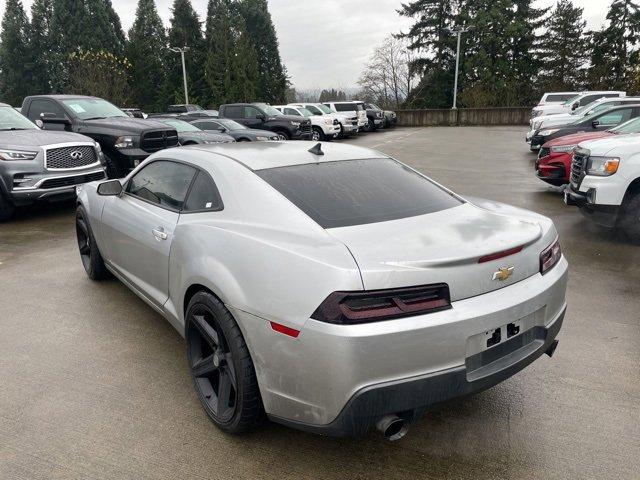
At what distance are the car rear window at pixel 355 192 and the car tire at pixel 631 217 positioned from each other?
3.75 meters

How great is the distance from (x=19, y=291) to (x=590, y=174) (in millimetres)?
6340

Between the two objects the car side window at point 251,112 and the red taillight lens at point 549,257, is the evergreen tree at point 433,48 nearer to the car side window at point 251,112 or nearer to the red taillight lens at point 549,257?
the car side window at point 251,112

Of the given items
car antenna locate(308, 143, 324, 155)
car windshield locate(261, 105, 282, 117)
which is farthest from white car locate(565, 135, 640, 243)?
car windshield locate(261, 105, 282, 117)

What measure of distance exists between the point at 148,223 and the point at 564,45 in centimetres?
5433

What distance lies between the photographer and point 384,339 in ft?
6.55

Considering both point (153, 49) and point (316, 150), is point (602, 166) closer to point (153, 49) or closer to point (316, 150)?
point (316, 150)

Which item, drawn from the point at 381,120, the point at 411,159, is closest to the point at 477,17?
the point at 381,120

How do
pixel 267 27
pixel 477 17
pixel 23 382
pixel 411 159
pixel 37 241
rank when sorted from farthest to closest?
pixel 267 27
pixel 477 17
pixel 411 159
pixel 37 241
pixel 23 382

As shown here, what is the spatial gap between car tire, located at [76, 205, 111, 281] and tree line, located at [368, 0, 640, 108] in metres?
41.6

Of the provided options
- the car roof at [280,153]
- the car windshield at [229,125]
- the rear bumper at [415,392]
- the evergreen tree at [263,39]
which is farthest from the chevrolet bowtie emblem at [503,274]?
the evergreen tree at [263,39]

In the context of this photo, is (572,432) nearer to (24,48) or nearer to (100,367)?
(100,367)

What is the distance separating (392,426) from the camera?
213 cm

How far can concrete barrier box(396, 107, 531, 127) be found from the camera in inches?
1357

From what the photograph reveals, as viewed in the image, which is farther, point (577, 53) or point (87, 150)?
point (577, 53)
